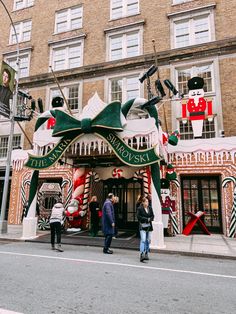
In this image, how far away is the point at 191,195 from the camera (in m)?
13.1

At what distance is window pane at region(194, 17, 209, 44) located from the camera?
1549 cm

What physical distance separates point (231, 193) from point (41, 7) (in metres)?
21.1

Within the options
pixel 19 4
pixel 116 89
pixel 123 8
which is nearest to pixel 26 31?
pixel 19 4

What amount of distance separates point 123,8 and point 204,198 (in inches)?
586

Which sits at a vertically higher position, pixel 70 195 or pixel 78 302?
pixel 70 195

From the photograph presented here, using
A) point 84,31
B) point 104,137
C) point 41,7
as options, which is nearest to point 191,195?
point 104,137

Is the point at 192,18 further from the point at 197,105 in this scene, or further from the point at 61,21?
the point at 61,21

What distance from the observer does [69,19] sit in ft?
64.2

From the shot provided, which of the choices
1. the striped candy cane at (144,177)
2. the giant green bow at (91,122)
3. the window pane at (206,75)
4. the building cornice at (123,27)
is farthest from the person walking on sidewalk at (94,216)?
the building cornice at (123,27)

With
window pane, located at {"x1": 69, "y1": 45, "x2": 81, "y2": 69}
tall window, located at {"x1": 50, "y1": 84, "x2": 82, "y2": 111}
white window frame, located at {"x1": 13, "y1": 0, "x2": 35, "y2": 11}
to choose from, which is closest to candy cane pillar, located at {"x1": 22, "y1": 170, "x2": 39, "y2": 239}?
tall window, located at {"x1": 50, "y1": 84, "x2": 82, "y2": 111}

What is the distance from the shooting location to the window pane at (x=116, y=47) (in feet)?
56.9

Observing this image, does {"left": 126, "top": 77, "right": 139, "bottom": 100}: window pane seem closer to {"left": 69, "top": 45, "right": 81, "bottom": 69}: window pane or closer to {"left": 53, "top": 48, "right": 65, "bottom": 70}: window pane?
{"left": 69, "top": 45, "right": 81, "bottom": 69}: window pane

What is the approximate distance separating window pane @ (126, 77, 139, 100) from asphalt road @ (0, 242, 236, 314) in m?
11.4

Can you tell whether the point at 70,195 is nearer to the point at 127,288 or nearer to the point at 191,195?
the point at 191,195
